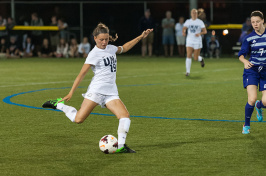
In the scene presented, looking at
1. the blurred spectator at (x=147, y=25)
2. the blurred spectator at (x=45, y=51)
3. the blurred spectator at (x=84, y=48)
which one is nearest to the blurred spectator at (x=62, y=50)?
the blurred spectator at (x=45, y=51)

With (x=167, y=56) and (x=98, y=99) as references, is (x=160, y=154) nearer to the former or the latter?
(x=98, y=99)

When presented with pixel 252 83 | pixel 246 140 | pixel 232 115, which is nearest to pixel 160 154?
pixel 246 140

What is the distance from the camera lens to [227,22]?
34.2 metres

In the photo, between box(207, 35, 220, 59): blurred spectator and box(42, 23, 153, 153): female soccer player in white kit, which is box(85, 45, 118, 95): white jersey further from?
box(207, 35, 220, 59): blurred spectator

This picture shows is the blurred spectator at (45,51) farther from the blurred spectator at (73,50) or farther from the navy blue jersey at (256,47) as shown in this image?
the navy blue jersey at (256,47)

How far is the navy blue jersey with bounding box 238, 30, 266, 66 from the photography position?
9836mm

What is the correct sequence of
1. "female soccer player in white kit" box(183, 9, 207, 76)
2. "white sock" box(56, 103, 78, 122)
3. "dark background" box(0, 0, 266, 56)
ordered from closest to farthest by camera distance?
"white sock" box(56, 103, 78, 122) → "female soccer player in white kit" box(183, 9, 207, 76) → "dark background" box(0, 0, 266, 56)

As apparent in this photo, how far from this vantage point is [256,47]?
32.4ft

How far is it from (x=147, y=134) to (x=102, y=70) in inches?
68.1

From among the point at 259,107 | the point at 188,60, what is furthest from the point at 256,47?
the point at 188,60

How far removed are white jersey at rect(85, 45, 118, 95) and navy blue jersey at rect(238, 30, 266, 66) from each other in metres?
2.44

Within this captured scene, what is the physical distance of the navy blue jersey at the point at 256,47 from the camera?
32.3ft

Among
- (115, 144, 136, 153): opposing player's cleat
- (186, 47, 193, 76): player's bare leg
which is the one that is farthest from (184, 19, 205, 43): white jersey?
(115, 144, 136, 153): opposing player's cleat

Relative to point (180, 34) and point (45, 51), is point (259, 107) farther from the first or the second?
point (45, 51)
